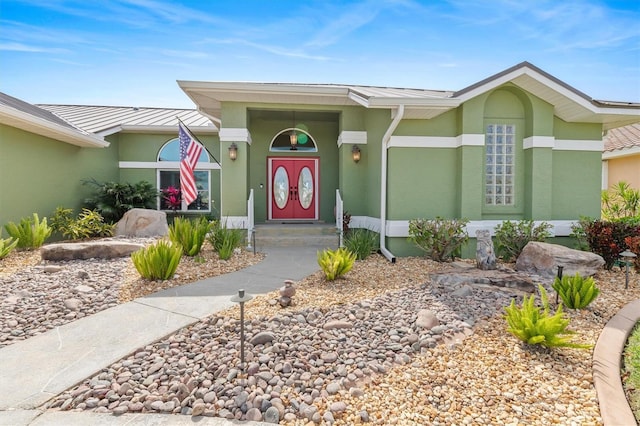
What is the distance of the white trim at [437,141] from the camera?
7.27 meters

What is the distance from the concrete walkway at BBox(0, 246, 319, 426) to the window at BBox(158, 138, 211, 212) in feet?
23.5

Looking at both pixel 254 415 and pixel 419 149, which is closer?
pixel 254 415

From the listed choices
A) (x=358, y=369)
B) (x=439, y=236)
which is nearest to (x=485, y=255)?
(x=439, y=236)

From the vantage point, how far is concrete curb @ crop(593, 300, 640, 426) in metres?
2.24

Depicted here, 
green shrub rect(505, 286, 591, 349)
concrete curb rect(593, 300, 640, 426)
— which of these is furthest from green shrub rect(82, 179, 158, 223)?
concrete curb rect(593, 300, 640, 426)

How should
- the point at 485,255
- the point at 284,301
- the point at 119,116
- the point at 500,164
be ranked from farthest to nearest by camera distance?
1. the point at 119,116
2. the point at 500,164
3. the point at 485,255
4. the point at 284,301

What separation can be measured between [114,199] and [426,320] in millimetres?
10391

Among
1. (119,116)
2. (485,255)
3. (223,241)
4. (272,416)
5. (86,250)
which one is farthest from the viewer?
(119,116)

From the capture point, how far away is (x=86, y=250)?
6.57 metres

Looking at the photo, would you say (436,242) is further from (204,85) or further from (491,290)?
→ (204,85)

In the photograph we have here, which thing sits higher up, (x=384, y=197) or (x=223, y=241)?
(x=384, y=197)

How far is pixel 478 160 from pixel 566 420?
19.8 feet

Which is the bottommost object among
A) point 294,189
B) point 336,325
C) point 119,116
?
point 336,325

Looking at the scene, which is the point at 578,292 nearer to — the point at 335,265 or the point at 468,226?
the point at 335,265
